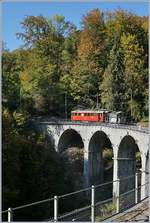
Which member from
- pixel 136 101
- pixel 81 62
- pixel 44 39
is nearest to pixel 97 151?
pixel 136 101

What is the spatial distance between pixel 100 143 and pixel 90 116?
3.32 metres

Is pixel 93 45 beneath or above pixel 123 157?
above

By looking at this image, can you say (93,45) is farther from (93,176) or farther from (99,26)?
(93,176)

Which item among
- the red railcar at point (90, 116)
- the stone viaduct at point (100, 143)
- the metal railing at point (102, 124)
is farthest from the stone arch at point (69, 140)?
the red railcar at point (90, 116)

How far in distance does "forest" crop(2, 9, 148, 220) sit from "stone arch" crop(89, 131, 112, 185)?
1287 mm

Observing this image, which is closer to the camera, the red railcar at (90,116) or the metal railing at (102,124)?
the metal railing at (102,124)

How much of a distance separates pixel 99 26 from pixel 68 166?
13.0m

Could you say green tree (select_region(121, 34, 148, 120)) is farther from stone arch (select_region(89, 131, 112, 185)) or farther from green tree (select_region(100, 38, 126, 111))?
stone arch (select_region(89, 131, 112, 185))

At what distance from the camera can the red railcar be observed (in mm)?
34656

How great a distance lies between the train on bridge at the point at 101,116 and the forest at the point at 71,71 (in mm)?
1640

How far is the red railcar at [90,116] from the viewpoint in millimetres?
34656

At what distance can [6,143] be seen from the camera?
2453cm

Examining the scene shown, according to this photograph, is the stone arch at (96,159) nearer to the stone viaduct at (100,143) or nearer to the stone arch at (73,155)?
the stone viaduct at (100,143)

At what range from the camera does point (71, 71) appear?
4150 cm
